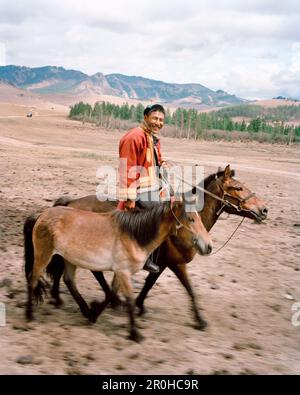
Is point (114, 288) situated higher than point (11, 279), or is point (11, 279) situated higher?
point (114, 288)

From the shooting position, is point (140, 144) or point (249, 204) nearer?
point (140, 144)

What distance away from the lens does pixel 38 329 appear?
200 inches

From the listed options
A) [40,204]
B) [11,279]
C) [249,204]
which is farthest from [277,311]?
[40,204]

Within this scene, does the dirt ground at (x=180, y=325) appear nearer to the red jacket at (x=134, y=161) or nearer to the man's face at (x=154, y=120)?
the red jacket at (x=134, y=161)

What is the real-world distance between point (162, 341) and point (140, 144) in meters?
2.63

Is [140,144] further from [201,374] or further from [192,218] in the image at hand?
[201,374]

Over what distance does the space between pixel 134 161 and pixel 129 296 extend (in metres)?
1.79

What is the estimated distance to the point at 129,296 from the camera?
4945 millimetres

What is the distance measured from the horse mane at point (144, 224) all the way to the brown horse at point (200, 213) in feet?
1.67

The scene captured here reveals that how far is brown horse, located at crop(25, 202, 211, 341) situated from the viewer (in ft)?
16.2

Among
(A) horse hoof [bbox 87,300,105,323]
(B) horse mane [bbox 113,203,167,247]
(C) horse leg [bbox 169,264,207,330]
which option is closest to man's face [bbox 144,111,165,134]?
(B) horse mane [bbox 113,203,167,247]

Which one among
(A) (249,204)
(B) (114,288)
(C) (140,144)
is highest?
(C) (140,144)

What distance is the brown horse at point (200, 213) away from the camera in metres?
5.61

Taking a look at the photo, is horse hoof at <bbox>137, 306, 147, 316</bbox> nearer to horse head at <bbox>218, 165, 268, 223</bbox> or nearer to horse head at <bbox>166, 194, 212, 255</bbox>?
horse head at <bbox>166, 194, 212, 255</bbox>
